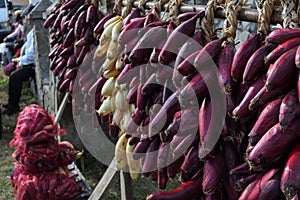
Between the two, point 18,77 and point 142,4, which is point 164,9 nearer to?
point 142,4

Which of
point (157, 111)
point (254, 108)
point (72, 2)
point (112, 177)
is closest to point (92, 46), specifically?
point (72, 2)

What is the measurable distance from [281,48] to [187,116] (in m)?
0.31

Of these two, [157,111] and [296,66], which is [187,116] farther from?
[296,66]

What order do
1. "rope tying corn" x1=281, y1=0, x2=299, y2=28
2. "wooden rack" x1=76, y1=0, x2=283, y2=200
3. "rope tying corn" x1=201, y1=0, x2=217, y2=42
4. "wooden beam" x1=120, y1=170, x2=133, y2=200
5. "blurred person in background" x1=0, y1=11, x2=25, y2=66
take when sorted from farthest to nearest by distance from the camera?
"blurred person in background" x1=0, y1=11, x2=25, y2=66
"wooden beam" x1=120, y1=170, x2=133, y2=200
"rope tying corn" x1=201, y1=0, x2=217, y2=42
"wooden rack" x1=76, y1=0, x2=283, y2=200
"rope tying corn" x1=281, y1=0, x2=299, y2=28

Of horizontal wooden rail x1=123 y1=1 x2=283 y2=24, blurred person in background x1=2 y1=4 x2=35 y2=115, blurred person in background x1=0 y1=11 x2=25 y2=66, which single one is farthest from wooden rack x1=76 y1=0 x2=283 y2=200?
blurred person in background x1=0 y1=11 x2=25 y2=66

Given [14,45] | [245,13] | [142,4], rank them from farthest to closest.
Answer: [14,45]
[142,4]
[245,13]

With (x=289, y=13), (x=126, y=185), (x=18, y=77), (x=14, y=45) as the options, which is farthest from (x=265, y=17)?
(x=14, y=45)

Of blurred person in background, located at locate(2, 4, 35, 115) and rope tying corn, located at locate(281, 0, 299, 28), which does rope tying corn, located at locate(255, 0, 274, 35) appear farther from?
blurred person in background, located at locate(2, 4, 35, 115)

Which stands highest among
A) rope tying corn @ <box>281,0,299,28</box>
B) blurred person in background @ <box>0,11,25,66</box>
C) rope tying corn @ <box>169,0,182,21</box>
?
rope tying corn @ <box>281,0,299,28</box>

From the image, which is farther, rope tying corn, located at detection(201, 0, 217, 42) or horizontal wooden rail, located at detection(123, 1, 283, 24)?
rope tying corn, located at detection(201, 0, 217, 42)

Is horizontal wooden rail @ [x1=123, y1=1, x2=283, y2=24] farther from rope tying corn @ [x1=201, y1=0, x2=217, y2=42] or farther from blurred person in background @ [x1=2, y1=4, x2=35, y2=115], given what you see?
blurred person in background @ [x1=2, y1=4, x2=35, y2=115]

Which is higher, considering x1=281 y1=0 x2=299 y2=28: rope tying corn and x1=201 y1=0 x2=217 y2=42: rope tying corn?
x1=281 y1=0 x2=299 y2=28: rope tying corn

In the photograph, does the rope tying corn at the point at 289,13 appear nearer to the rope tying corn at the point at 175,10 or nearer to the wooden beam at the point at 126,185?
the rope tying corn at the point at 175,10

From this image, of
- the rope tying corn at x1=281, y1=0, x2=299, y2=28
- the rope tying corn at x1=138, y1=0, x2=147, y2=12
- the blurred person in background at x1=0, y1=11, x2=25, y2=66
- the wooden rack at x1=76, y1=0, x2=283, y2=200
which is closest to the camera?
the rope tying corn at x1=281, y1=0, x2=299, y2=28
